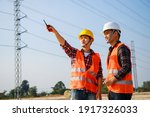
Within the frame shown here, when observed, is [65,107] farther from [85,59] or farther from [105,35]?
[105,35]

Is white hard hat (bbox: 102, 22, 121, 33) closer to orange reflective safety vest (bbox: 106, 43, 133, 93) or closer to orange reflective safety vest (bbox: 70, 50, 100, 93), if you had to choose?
orange reflective safety vest (bbox: 106, 43, 133, 93)

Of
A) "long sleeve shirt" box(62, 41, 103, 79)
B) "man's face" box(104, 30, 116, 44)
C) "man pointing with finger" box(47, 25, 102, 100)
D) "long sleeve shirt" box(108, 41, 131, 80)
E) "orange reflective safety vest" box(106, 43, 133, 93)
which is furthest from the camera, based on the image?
"long sleeve shirt" box(62, 41, 103, 79)

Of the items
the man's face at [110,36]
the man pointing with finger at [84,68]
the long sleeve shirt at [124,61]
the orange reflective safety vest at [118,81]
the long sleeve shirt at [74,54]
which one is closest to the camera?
the long sleeve shirt at [124,61]

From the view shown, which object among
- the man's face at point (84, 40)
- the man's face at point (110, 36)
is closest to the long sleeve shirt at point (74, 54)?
the man's face at point (84, 40)

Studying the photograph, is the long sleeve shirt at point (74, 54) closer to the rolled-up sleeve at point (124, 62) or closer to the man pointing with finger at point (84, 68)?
the man pointing with finger at point (84, 68)

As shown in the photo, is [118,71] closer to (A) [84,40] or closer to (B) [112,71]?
(B) [112,71]

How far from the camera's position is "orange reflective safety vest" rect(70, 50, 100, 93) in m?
5.89

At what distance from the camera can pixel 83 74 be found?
593 centimetres

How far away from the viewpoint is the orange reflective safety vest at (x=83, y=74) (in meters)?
5.89

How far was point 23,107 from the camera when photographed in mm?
5824

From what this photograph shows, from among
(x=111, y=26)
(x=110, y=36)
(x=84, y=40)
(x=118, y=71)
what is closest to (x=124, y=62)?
(x=118, y=71)

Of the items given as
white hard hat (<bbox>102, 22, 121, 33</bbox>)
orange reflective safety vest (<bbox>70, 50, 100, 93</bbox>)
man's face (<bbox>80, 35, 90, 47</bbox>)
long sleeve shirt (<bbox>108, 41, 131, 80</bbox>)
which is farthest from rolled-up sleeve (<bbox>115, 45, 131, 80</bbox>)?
man's face (<bbox>80, 35, 90, 47</bbox>)

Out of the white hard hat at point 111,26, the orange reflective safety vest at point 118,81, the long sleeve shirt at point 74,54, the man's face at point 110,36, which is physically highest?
the white hard hat at point 111,26

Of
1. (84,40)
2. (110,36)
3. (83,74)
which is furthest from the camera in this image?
(84,40)
